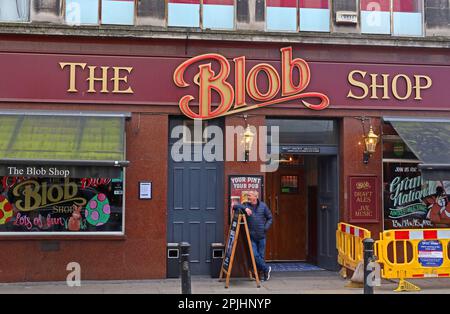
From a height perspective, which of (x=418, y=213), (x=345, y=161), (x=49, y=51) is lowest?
(x=418, y=213)

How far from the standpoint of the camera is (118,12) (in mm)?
11805

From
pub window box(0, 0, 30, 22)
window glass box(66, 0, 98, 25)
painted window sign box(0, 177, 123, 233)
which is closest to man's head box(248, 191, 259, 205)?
painted window sign box(0, 177, 123, 233)

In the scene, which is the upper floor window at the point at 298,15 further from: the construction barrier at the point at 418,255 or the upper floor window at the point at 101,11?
the construction barrier at the point at 418,255

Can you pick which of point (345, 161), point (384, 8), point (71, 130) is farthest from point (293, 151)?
point (71, 130)

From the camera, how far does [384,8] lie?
41.2 ft

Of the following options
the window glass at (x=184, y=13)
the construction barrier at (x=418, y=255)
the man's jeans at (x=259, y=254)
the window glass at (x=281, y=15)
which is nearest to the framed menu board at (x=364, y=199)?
the construction barrier at (x=418, y=255)

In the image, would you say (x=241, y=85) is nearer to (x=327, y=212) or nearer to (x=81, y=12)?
(x=327, y=212)

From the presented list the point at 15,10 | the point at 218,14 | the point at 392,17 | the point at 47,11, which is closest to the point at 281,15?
the point at 218,14

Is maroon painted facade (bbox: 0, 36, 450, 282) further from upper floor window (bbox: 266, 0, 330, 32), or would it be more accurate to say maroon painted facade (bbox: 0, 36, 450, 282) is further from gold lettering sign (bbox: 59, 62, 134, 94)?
upper floor window (bbox: 266, 0, 330, 32)

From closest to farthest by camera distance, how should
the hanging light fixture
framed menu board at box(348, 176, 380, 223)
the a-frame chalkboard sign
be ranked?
the a-frame chalkboard sign → the hanging light fixture → framed menu board at box(348, 176, 380, 223)

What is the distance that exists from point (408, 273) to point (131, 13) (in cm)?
753

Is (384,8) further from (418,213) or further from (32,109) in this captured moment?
(32,109)

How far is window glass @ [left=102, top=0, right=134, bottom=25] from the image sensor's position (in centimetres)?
1177

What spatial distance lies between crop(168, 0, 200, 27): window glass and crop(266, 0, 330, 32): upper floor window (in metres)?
1.54
